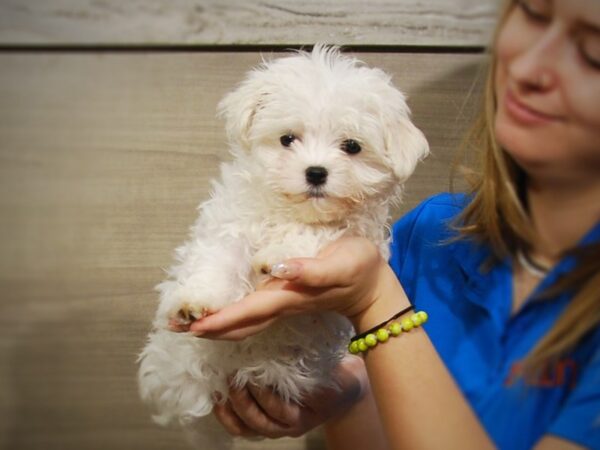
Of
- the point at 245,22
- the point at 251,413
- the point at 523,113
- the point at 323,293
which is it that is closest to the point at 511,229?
the point at 523,113

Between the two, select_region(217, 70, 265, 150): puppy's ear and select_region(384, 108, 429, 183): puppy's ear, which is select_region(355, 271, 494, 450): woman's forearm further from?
select_region(217, 70, 265, 150): puppy's ear

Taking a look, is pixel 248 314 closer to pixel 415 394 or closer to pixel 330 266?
pixel 330 266

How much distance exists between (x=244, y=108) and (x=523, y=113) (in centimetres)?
47

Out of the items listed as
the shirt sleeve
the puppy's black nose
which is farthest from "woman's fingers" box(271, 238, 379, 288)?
the shirt sleeve

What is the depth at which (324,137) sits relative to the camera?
926mm

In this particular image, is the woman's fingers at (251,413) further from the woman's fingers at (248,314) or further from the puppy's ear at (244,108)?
the puppy's ear at (244,108)

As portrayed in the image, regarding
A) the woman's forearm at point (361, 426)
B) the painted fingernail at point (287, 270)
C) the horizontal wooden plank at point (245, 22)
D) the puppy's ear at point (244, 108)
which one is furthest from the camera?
the horizontal wooden plank at point (245, 22)

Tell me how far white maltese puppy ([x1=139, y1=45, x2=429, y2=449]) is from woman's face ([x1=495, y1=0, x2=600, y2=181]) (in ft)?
0.77

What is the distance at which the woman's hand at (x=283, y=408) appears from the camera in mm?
986

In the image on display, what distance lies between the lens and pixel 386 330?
0.83 metres

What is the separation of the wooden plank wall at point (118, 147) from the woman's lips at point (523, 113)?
2.02 ft

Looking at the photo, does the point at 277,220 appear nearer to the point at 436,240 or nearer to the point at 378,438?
the point at 436,240

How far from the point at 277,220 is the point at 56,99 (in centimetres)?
86

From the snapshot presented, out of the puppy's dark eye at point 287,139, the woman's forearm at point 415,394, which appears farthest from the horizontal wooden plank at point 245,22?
the woman's forearm at point 415,394
